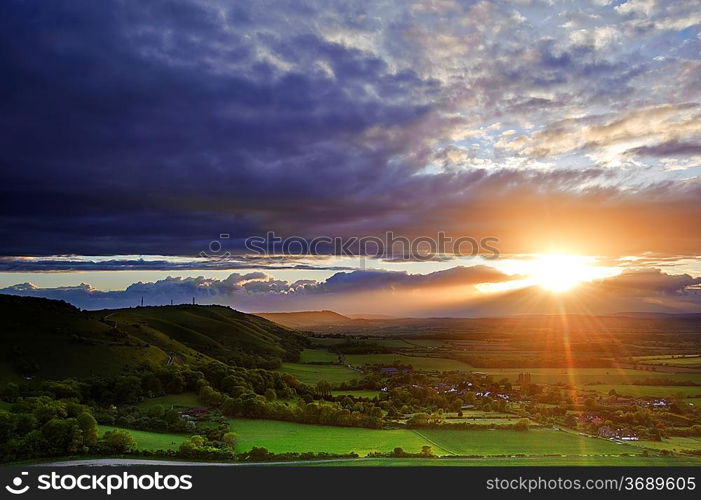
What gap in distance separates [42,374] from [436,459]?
86410 millimetres

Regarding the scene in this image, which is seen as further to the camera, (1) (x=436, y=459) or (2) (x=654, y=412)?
(2) (x=654, y=412)

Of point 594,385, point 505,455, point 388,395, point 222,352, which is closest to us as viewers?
point 505,455

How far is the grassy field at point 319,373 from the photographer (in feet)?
532

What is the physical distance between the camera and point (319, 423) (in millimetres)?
92812

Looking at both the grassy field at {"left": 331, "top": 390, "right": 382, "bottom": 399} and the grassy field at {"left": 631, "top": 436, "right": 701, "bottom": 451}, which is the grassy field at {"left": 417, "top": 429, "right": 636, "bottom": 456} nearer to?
the grassy field at {"left": 631, "top": 436, "right": 701, "bottom": 451}

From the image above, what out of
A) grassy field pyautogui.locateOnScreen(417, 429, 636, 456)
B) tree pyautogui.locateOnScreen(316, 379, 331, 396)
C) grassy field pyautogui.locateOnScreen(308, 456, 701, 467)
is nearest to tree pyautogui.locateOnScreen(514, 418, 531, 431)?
grassy field pyautogui.locateOnScreen(417, 429, 636, 456)

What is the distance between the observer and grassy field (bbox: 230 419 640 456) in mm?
74938

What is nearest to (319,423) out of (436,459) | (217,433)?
(217,433)

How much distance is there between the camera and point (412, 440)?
83250 mm

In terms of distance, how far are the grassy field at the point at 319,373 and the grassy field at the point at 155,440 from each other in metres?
81.1

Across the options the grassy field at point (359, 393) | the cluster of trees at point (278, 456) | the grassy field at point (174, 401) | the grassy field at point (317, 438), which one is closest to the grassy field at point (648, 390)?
the grassy field at point (359, 393)

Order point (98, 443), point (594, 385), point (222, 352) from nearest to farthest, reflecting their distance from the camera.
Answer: point (98, 443) < point (594, 385) < point (222, 352)

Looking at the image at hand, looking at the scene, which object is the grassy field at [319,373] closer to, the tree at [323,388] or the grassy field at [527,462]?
the tree at [323,388]
